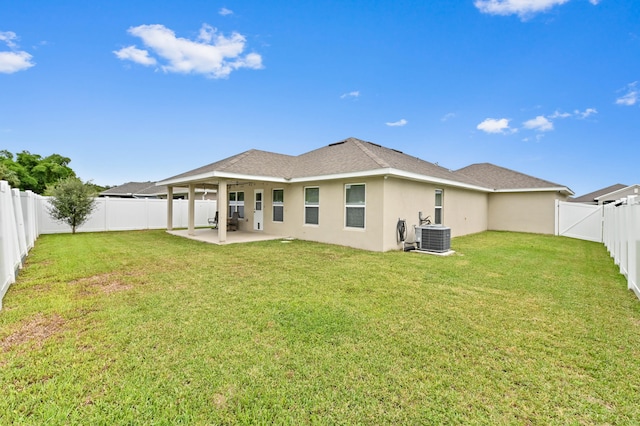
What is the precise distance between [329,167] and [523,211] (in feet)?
40.8

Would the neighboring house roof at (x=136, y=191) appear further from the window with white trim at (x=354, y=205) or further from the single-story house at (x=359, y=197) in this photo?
the window with white trim at (x=354, y=205)

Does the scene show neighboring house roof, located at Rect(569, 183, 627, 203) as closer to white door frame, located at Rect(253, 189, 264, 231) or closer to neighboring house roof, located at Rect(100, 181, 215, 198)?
white door frame, located at Rect(253, 189, 264, 231)

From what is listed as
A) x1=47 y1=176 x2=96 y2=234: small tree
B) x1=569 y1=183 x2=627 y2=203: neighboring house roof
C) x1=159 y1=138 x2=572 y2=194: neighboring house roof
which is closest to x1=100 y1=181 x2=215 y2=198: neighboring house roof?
x1=47 y1=176 x2=96 y2=234: small tree

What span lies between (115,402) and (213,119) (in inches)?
589

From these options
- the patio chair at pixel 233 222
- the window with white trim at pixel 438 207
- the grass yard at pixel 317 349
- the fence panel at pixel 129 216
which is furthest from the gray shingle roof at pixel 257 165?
the window with white trim at pixel 438 207

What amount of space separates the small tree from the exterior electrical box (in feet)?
48.1

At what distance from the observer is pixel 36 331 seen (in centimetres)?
330

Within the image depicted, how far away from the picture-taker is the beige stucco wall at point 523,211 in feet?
49.7

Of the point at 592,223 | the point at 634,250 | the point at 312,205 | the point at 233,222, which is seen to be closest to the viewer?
the point at 634,250

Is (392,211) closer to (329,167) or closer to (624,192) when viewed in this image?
(329,167)

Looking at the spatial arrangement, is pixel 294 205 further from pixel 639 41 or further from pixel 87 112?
pixel 639 41

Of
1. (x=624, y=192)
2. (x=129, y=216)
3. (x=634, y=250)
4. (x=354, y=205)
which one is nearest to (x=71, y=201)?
(x=129, y=216)

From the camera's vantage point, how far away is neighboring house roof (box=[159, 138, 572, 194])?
9.47 meters

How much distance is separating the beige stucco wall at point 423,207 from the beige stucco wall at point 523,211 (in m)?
1.83
